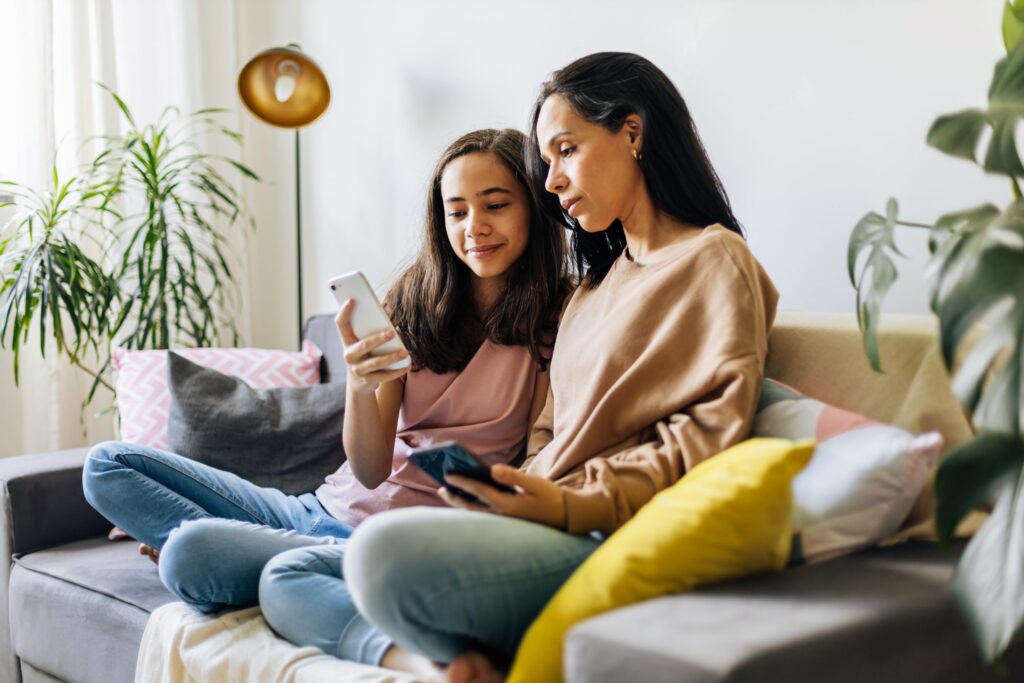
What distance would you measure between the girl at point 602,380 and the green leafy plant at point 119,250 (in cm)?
139

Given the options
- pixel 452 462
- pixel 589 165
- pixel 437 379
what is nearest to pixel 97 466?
pixel 437 379

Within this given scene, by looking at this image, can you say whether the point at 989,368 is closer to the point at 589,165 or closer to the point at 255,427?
the point at 589,165

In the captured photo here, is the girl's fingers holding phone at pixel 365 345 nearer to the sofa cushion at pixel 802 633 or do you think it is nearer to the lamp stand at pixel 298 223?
the sofa cushion at pixel 802 633

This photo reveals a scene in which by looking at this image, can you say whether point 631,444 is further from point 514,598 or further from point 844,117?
point 844,117

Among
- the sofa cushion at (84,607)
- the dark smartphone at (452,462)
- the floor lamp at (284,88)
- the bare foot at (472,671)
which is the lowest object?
the sofa cushion at (84,607)

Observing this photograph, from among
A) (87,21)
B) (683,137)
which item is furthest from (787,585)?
(87,21)

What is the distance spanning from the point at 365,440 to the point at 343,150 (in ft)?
4.69

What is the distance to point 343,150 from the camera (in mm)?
3092

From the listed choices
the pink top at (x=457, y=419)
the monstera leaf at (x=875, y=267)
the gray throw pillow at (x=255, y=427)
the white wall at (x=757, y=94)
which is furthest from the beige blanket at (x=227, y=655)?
the white wall at (x=757, y=94)

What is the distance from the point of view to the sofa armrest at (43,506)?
207 cm

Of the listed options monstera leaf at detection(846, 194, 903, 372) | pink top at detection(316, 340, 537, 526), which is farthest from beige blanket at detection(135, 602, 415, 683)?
monstera leaf at detection(846, 194, 903, 372)

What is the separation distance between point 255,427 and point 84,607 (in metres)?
0.47

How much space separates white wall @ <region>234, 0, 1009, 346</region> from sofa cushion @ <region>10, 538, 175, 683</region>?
1.07 meters

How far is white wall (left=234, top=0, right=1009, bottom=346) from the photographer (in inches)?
66.2
